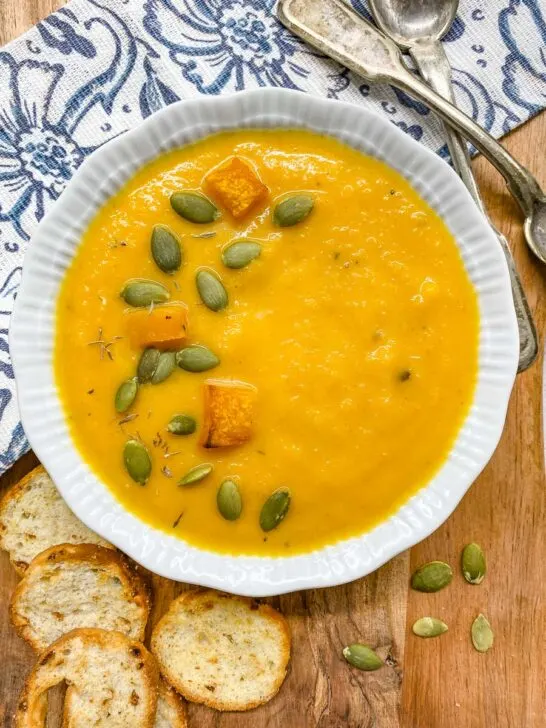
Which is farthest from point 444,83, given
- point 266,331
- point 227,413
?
point 227,413

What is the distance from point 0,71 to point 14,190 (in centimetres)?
42

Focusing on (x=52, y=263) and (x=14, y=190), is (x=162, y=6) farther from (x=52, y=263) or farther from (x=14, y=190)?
(x=52, y=263)

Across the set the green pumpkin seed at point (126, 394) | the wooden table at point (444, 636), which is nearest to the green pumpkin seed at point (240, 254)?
the green pumpkin seed at point (126, 394)

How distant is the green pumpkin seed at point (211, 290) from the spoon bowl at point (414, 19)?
1134mm

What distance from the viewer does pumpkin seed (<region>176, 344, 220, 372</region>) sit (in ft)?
7.41

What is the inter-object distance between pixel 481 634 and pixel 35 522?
171 cm

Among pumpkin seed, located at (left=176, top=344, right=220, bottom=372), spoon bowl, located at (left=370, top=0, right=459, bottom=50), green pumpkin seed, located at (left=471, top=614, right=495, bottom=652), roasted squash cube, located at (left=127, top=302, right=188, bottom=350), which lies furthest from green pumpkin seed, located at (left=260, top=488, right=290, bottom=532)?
spoon bowl, located at (left=370, top=0, right=459, bottom=50)

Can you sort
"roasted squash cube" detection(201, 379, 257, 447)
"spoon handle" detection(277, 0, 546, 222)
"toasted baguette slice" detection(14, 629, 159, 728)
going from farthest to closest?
"toasted baguette slice" detection(14, 629, 159, 728) < "spoon handle" detection(277, 0, 546, 222) < "roasted squash cube" detection(201, 379, 257, 447)

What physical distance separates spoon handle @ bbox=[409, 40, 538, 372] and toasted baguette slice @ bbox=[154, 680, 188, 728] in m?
1.73

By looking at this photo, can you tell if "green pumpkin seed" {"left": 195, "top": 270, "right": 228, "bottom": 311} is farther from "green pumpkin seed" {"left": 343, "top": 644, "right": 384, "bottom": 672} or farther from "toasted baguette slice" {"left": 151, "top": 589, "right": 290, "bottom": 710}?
"green pumpkin seed" {"left": 343, "top": 644, "right": 384, "bottom": 672}

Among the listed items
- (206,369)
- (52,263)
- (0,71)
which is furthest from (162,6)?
(206,369)

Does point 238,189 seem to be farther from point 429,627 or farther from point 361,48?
point 429,627

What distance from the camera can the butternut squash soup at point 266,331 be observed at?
2.27 meters

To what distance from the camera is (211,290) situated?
88.1 inches
